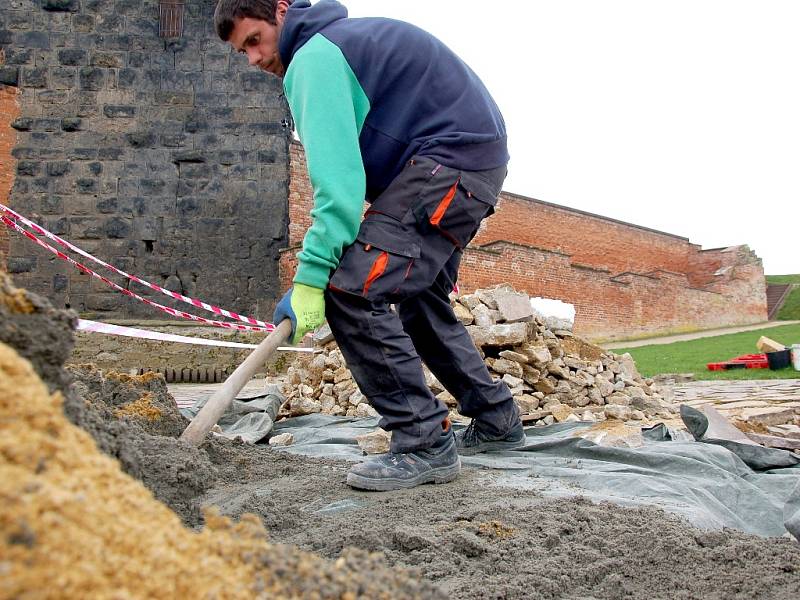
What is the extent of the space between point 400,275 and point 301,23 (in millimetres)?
1007

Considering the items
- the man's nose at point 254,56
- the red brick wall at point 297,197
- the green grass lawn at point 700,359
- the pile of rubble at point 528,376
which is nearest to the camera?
the man's nose at point 254,56

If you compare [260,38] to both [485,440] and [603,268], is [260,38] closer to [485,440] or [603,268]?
[485,440]

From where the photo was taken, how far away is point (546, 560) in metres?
1.73

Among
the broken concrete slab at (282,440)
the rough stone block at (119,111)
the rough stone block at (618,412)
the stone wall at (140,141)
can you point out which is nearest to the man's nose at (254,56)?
the broken concrete slab at (282,440)

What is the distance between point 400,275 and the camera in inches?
99.0

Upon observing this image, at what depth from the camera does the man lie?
7.93ft

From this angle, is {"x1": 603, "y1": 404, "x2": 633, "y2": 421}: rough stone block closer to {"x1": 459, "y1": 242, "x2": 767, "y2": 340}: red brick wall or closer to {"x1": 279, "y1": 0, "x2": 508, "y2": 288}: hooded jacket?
{"x1": 279, "y1": 0, "x2": 508, "y2": 288}: hooded jacket

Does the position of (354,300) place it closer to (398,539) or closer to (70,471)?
(398,539)

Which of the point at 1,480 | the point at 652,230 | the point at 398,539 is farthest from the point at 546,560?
the point at 652,230

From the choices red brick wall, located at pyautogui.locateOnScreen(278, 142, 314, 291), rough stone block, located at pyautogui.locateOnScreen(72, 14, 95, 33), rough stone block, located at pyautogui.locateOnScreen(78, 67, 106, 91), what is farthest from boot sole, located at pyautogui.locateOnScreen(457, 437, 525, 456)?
rough stone block, located at pyautogui.locateOnScreen(72, 14, 95, 33)

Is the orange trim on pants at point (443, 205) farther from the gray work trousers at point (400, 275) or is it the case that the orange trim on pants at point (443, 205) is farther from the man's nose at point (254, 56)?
the man's nose at point (254, 56)

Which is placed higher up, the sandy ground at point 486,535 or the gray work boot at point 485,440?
the sandy ground at point 486,535

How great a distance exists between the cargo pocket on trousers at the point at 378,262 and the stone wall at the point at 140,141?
867 centimetres

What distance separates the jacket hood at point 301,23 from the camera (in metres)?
2.56
